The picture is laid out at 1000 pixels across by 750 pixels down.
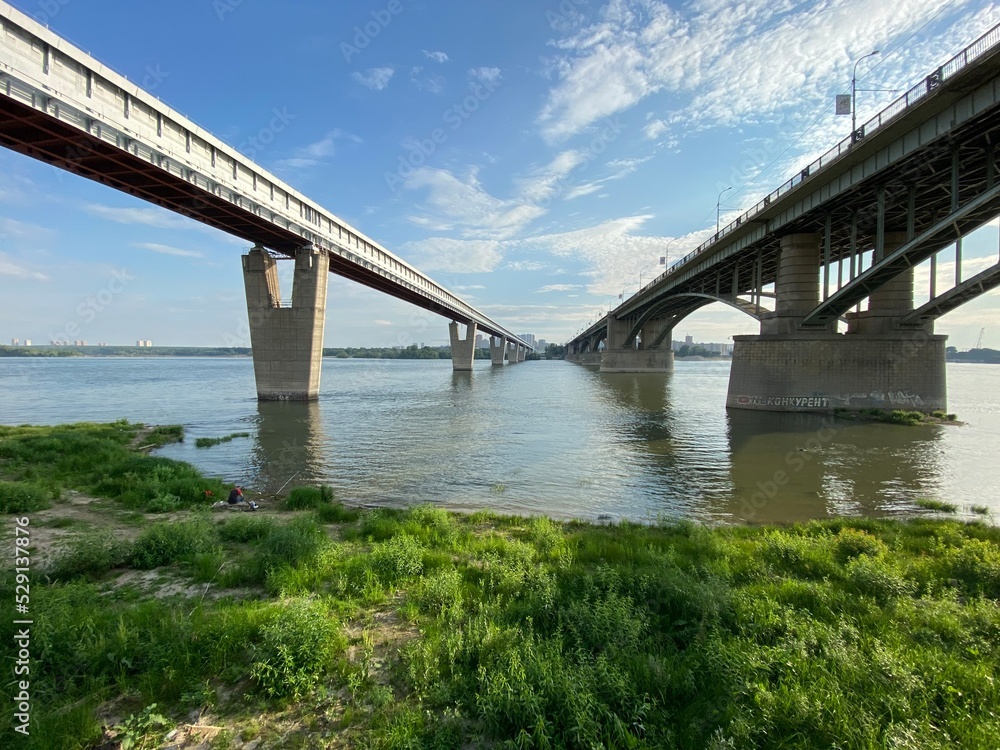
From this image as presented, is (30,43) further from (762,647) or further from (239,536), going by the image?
A: (762,647)

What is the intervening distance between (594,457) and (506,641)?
1585 cm

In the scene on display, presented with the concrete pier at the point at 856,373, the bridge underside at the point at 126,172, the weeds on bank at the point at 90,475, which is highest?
the bridge underside at the point at 126,172

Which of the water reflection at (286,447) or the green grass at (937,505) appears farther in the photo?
the water reflection at (286,447)

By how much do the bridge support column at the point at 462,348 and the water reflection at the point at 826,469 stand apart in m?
85.5

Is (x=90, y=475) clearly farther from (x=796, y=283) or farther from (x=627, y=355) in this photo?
(x=627, y=355)

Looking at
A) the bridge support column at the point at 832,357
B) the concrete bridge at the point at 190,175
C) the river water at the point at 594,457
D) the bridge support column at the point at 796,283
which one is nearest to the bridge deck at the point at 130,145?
the concrete bridge at the point at 190,175

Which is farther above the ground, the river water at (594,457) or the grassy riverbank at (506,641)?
the grassy riverbank at (506,641)

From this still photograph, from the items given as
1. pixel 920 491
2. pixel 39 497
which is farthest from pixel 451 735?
pixel 920 491

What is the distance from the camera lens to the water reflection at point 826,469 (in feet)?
44.9

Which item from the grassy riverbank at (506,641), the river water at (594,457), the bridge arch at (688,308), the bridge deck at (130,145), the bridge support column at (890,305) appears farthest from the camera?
the bridge arch at (688,308)

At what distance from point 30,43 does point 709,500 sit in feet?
105

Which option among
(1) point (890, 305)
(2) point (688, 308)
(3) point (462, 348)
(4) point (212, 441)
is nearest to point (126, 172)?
(4) point (212, 441)

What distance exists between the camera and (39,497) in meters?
10.5

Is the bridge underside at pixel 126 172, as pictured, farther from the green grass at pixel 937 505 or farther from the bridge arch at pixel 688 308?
the bridge arch at pixel 688 308
